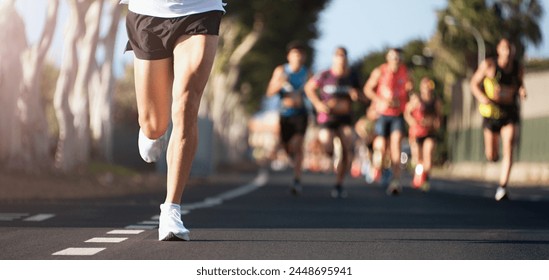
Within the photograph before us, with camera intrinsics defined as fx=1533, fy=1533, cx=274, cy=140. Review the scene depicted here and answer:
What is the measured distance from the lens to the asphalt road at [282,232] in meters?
8.56

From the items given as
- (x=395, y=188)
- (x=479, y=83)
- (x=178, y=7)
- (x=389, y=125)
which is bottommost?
(x=395, y=188)

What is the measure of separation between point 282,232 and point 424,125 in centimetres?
1484

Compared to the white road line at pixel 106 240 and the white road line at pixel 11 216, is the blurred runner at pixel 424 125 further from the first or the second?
the white road line at pixel 106 240

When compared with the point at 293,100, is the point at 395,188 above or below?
below

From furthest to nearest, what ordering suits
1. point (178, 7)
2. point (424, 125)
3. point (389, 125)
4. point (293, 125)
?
point (424, 125)
point (389, 125)
point (293, 125)
point (178, 7)

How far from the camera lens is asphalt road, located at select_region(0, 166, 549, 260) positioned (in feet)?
28.1

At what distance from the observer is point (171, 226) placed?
9297mm

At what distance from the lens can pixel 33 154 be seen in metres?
23.2

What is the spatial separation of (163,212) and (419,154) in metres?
16.6

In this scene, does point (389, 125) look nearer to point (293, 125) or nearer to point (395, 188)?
point (395, 188)

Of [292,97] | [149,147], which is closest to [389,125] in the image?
[292,97]

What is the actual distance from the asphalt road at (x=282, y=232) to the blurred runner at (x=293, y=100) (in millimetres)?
3807
